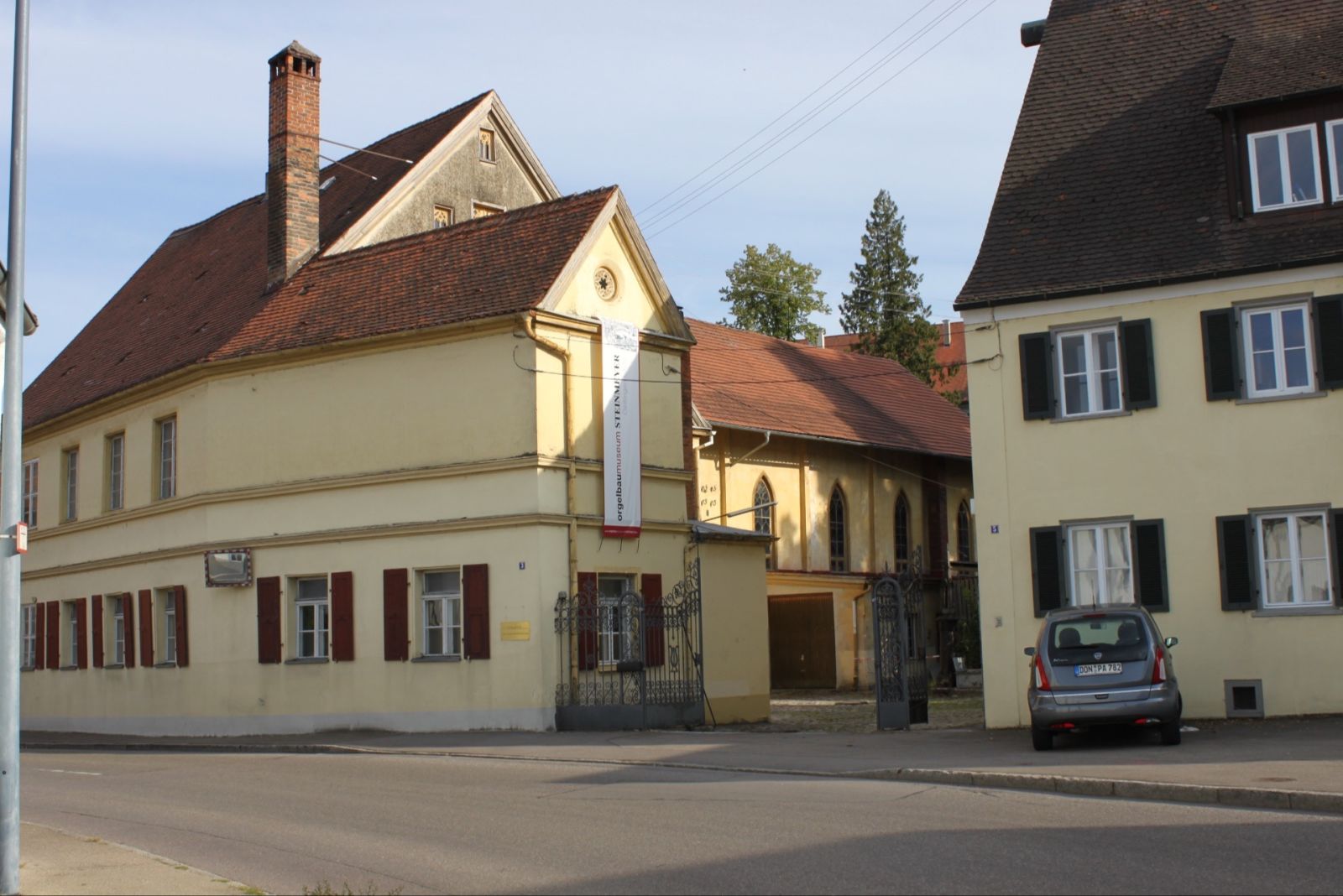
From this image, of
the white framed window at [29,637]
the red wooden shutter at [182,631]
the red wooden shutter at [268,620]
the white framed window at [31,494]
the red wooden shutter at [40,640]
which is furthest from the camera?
the white framed window at [31,494]

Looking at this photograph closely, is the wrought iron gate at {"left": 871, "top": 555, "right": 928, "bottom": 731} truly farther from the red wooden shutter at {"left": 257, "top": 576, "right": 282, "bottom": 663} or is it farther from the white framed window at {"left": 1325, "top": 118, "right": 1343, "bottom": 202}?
the red wooden shutter at {"left": 257, "top": 576, "right": 282, "bottom": 663}

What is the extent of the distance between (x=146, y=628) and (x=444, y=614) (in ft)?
27.6

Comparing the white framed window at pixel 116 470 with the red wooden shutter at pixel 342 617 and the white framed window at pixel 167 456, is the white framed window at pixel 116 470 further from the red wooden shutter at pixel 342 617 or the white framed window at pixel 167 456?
the red wooden shutter at pixel 342 617

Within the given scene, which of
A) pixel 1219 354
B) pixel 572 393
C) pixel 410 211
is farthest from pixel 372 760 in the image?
pixel 410 211

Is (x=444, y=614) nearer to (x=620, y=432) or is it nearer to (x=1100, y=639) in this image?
(x=620, y=432)

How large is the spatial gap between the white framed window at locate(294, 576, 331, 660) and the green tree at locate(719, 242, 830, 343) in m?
40.6

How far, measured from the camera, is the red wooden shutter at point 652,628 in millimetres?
26234

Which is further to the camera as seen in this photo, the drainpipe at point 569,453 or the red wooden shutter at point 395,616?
the red wooden shutter at point 395,616

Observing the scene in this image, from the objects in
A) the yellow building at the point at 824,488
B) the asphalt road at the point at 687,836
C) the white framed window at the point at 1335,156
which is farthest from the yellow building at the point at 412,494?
the white framed window at the point at 1335,156

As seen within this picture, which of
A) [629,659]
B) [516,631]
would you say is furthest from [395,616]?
[629,659]

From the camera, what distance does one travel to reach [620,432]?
26.6 m

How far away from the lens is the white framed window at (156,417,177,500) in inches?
1201

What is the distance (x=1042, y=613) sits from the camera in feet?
73.9

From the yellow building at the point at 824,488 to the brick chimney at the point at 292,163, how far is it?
10412 millimetres
